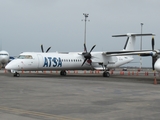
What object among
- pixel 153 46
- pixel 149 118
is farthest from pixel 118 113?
pixel 153 46

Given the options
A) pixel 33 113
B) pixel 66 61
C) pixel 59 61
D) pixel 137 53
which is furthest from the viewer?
pixel 66 61

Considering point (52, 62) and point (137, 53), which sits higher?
point (137, 53)

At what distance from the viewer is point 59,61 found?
3681cm

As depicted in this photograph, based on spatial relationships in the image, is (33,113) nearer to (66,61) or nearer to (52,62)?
(52,62)

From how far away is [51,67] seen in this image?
35.9 m

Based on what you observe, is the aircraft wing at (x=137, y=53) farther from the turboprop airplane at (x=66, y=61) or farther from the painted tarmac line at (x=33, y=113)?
the painted tarmac line at (x=33, y=113)

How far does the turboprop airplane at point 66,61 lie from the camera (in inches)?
1328

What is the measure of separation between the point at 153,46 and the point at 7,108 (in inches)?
904

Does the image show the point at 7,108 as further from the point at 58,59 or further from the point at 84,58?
the point at 84,58

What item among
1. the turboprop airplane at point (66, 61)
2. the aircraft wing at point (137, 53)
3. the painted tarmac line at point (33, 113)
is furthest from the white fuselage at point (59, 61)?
the painted tarmac line at point (33, 113)

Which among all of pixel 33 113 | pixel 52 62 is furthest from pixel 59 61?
pixel 33 113

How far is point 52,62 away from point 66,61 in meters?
2.51

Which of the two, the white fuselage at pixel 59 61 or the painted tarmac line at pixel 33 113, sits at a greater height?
the white fuselage at pixel 59 61

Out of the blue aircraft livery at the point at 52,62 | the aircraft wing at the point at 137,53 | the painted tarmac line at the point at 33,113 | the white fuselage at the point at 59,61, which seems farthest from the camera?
the blue aircraft livery at the point at 52,62
